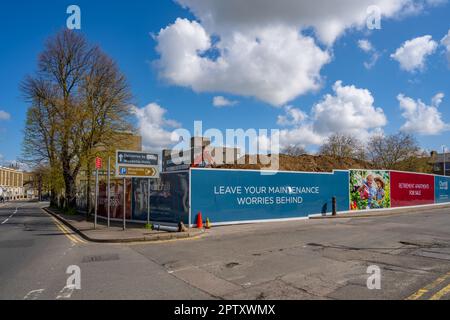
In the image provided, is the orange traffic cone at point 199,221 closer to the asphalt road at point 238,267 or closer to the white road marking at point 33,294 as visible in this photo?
the asphalt road at point 238,267

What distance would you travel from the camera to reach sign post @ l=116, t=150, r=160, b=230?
16.3 metres

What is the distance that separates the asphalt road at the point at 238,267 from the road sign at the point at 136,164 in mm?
3747

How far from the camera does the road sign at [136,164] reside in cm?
1627

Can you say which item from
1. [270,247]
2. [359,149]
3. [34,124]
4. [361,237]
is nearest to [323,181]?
[361,237]

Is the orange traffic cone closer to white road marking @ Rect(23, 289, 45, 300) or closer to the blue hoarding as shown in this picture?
the blue hoarding

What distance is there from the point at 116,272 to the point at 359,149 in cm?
5262

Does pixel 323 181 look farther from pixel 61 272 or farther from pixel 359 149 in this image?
pixel 359 149

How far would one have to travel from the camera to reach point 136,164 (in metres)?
16.7

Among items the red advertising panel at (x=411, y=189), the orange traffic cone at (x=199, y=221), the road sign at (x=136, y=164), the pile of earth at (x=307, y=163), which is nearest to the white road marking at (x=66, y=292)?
the road sign at (x=136, y=164)

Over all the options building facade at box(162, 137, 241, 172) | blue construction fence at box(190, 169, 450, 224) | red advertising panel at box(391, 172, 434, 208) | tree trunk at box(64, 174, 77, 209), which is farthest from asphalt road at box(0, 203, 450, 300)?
building facade at box(162, 137, 241, 172)

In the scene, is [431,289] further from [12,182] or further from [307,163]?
[12,182]

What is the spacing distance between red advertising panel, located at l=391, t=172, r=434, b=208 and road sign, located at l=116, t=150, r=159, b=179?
2199cm

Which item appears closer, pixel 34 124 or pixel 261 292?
pixel 261 292

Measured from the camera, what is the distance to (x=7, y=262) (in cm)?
949
